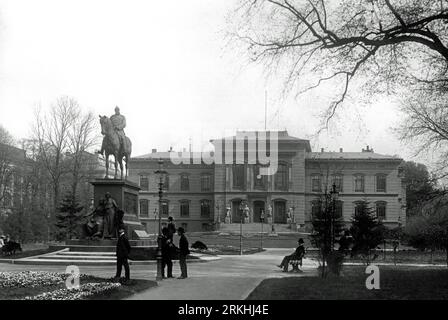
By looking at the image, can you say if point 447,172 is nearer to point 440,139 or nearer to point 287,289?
point 440,139

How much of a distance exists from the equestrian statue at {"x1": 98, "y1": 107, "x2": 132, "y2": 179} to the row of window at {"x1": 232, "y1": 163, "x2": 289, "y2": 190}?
48740mm

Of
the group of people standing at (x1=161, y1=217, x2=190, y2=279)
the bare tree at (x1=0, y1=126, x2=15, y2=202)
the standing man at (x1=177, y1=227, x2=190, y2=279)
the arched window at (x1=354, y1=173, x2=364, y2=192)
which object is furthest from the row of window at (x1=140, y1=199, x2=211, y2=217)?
the standing man at (x1=177, y1=227, x2=190, y2=279)

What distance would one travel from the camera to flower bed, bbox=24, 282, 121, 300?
36.7 ft

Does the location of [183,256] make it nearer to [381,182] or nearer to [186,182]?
[186,182]

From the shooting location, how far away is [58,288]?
13.1 metres

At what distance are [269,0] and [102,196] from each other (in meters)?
13.4

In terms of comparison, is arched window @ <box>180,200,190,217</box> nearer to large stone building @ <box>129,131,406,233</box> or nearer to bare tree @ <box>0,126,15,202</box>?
large stone building @ <box>129,131,406,233</box>

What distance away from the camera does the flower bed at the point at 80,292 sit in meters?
11.2

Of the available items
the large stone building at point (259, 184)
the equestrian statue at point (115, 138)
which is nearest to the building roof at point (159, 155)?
the large stone building at point (259, 184)

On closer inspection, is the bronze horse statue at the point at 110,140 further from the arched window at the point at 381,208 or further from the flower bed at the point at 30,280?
the arched window at the point at 381,208

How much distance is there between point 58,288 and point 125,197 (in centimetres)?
1396

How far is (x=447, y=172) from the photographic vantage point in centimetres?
2172

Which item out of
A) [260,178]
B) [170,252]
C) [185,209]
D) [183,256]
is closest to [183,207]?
[185,209]
